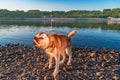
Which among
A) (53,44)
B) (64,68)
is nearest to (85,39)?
(64,68)

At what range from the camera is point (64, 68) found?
17.3m

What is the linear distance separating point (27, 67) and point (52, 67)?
1841mm

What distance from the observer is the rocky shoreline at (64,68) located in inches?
628

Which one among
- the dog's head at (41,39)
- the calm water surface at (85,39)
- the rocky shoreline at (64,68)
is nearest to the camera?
the dog's head at (41,39)

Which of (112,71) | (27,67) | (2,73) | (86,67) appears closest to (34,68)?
(27,67)

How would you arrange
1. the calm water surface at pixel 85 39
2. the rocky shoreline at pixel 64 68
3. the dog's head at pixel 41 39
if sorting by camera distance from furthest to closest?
the calm water surface at pixel 85 39 → the rocky shoreline at pixel 64 68 → the dog's head at pixel 41 39

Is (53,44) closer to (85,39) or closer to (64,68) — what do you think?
(64,68)

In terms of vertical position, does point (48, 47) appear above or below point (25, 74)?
above

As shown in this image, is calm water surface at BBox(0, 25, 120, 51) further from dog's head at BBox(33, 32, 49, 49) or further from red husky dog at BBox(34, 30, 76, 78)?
dog's head at BBox(33, 32, 49, 49)

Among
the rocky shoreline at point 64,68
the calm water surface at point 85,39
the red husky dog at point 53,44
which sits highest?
the red husky dog at point 53,44

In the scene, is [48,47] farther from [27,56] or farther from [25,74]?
[27,56]

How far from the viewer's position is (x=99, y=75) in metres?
16.3

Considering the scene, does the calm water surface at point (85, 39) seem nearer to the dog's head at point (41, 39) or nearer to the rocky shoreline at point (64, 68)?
the rocky shoreline at point (64, 68)

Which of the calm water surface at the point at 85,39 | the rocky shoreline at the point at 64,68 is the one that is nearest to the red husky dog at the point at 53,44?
the rocky shoreline at the point at 64,68
